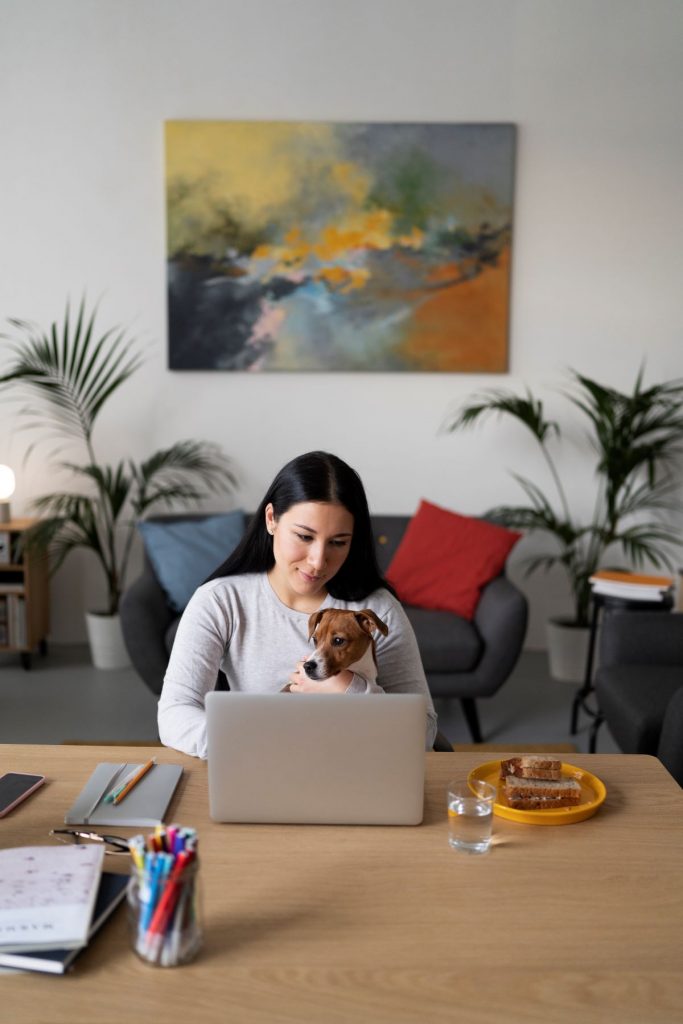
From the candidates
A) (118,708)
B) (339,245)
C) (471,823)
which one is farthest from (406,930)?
(339,245)

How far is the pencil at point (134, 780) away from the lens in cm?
147

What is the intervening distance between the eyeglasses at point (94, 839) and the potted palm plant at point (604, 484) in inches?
120

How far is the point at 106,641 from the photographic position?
433 cm

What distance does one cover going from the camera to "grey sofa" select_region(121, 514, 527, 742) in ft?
11.1

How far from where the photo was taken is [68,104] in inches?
172

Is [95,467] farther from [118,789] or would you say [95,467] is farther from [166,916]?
[166,916]

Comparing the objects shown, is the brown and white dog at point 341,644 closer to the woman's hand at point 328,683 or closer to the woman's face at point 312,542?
the woman's hand at point 328,683

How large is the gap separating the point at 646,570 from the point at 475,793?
350cm

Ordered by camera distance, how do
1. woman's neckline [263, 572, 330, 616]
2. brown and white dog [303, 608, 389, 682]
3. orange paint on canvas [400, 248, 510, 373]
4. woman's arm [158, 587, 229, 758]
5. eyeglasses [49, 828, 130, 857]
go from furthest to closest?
1. orange paint on canvas [400, 248, 510, 373]
2. woman's neckline [263, 572, 330, 616]
3. woman's arm [158, 587, 229, 758]
4. brown and white dog [303, 608, 389, 682]
5. eyeglasses [49, 828, 130, 857]

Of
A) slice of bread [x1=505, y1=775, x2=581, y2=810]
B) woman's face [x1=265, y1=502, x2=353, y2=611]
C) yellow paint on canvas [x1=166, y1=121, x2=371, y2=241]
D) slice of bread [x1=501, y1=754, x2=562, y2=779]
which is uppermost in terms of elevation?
yellow paint on canvas [x1=166, y1=121, x2=371, y2=241]

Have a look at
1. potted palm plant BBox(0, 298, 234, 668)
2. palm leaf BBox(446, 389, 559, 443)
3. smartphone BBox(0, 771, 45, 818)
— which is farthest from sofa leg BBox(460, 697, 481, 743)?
smartphone BBox(0, 771, 45, 818)

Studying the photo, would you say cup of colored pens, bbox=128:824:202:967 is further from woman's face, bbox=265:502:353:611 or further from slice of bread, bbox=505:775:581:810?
woman's face, bbox=265:502:353:611

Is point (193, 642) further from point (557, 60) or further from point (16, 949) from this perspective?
point (557, 60)

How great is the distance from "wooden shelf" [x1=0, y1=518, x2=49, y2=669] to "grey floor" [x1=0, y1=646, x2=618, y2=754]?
14cm
